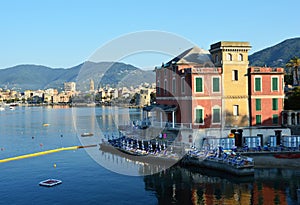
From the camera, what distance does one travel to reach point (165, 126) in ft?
156

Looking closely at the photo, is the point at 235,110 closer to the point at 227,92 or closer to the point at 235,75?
the point at 227,92

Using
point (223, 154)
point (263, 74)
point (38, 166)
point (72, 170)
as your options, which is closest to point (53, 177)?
point (72, 170)

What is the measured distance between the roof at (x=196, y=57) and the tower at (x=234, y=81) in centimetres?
239

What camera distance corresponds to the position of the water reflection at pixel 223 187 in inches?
1173

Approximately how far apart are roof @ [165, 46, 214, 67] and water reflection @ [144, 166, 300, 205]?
15.6 meters

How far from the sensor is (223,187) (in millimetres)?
33281

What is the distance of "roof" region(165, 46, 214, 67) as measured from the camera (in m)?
47.9

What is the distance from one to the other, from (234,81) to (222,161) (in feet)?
38.8

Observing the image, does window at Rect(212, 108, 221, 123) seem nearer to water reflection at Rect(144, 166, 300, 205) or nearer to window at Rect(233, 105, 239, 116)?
window at Rect(233, 105, 239, 116)

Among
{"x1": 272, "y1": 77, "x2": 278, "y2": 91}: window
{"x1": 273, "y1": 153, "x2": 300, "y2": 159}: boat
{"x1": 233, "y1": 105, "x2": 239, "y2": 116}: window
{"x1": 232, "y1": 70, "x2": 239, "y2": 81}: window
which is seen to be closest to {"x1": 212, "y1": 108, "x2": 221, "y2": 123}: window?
{"x1": 233, "y1": 105, "x2": 239, "y2": 116}: window

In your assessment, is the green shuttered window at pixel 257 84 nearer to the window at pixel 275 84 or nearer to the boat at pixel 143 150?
the window at pixel 275 84

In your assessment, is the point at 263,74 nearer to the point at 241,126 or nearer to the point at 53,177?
the point at 241,126

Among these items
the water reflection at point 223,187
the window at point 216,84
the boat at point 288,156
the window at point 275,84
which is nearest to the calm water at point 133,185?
the water reflection at point 223,187

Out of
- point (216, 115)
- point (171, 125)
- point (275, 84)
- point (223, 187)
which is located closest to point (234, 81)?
point (216, 115)
